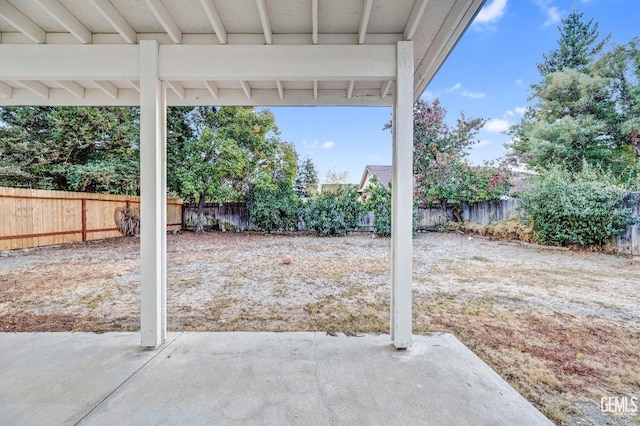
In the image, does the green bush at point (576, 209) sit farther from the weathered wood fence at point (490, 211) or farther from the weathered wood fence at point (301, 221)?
the weathered wood fence at point (301, 221)

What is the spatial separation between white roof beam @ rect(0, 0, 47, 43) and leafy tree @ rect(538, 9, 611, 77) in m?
18.8

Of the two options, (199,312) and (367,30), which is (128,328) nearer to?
(199,312)

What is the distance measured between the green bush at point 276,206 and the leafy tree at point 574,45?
47.3 feet

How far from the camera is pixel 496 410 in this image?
1554 mm

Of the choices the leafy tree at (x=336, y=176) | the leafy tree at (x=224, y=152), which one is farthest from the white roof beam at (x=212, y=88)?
the leafy tree at (x=336, y=176)

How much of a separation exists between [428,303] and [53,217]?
9550 mm

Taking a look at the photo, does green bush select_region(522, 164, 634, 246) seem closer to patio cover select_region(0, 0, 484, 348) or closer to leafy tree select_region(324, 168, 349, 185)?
patio cover select_region(0, 0, 484, 348)

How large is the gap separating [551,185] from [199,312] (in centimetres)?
901

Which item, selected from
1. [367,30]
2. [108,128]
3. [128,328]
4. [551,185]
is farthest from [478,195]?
[108,128]

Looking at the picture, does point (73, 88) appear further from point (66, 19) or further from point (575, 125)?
point (575, 125)

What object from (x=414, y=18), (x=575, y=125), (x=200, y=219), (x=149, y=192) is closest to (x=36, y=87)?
(x=149, y=192)

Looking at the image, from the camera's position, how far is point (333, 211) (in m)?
10.9

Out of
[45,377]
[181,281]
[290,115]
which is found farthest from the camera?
[290,115]

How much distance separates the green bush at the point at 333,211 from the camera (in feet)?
35.9
